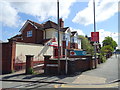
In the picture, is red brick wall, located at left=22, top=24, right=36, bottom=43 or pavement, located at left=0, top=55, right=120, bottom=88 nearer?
pavement, located at left=0, top=55, right=120, bottom=88

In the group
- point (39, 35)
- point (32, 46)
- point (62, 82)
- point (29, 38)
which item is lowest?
point (62, 82)

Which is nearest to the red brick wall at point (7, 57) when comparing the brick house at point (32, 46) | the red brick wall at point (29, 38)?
the brick house at point (32, 46)

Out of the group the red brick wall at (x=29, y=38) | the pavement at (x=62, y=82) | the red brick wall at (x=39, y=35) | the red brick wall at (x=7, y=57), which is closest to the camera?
the pavement at (x=62, y=82)

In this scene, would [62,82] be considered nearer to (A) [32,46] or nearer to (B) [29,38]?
(A) [32,46]

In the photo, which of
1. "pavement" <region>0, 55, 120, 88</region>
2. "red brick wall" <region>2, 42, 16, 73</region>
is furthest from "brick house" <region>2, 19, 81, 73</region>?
"pavement" <region>0, 55, 120, 88</region>

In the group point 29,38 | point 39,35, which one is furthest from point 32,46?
point 29,38

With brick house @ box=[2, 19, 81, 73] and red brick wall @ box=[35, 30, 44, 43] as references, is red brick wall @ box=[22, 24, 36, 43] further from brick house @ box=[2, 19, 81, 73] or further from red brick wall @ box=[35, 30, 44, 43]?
red brick wall @ box=[35, 30, 44, 43]

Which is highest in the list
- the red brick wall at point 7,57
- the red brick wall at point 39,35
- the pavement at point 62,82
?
the red brick wall at point 39,35

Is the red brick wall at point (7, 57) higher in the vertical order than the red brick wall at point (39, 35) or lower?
lower

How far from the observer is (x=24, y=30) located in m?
26.2

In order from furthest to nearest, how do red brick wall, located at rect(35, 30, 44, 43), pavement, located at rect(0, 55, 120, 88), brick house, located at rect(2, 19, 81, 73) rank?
red brick wall, located at rect(35, 30, 44, 43), brick house, located at rect(2, 19, 81, 73), pavement, located at rect(0, 55, 120, 88)

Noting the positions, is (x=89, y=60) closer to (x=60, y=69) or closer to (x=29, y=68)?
(x=60, y=69)

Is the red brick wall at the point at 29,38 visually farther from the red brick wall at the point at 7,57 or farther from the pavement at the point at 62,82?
the pavement at the point at 62,82

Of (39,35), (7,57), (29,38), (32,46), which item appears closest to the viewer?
(7,57)
